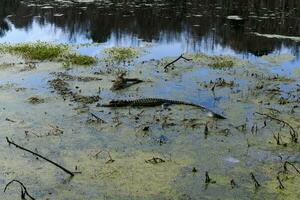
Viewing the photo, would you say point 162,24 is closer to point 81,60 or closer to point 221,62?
point 221,62

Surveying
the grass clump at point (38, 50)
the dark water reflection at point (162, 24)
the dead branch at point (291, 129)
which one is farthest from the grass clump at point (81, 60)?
the dead branch at point (291, 129)

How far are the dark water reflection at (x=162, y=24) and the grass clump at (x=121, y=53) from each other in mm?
495

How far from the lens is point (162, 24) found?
19.6 m

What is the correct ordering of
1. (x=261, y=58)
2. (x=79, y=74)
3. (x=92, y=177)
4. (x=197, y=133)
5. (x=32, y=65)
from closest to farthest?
1. (x=92, y=177)
2. (x=197, y=133)
3. (x=79, y=74)
4. (x=32, y=65)
5. (x=261, y=58)

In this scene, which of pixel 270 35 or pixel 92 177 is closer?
pixel 92 177

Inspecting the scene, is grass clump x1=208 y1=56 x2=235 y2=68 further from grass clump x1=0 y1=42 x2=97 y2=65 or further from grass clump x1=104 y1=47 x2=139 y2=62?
grass clump x1=0 y1=42 x2=97 y2=65

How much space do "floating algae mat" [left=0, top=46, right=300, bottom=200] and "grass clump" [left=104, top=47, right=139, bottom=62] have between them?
4.96ft

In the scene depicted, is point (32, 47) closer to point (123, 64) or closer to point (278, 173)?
point (123, 64)

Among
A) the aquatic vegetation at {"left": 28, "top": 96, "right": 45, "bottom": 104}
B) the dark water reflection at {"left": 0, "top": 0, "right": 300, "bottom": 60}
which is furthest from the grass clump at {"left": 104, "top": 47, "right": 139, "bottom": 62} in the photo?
the aquatic vegetation at {"left": 28, "top": 96, "right": 45, "bottom": 104}

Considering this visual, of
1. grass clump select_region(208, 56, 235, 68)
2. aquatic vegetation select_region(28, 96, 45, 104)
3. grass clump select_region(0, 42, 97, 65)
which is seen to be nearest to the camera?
aquatic vegetation select_region(28, 96, 45, 104)

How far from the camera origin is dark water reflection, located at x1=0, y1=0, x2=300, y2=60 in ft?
51.5

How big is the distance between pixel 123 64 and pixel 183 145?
5624mm

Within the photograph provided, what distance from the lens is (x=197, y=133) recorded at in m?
7.88

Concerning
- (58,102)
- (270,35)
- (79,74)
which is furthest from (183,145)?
(270,35)
